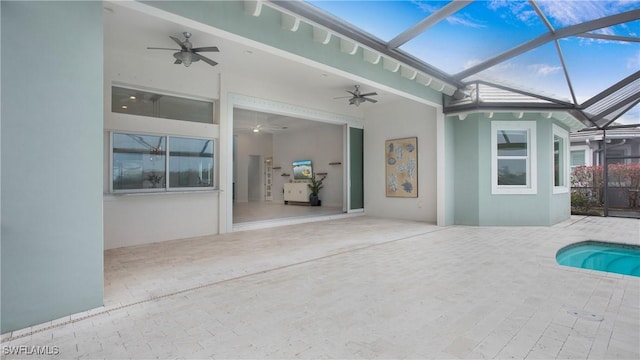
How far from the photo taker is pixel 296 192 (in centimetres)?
1280

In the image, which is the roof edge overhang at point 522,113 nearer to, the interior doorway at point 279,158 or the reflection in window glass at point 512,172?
the reflection in window glass at point 512,172

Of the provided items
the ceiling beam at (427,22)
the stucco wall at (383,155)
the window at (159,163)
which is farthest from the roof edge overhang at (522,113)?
the window at (159,163)

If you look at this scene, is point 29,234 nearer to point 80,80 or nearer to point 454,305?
point 80,80

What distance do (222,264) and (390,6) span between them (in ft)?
13.9

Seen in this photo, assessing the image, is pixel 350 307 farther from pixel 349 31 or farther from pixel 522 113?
pixel 522 113

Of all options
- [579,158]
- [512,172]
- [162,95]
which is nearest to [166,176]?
[162,95]

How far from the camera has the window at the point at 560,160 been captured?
820cm

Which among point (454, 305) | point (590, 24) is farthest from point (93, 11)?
point (590, 24)

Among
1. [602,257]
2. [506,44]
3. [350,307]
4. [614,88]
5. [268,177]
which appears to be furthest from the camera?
[268,177]

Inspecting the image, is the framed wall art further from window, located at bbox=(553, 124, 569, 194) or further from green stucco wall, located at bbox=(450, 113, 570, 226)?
window, located at bbox=(553, 124, 569, 194)

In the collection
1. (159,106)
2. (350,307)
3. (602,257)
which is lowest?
(602,257)

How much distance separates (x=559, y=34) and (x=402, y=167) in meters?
4.61

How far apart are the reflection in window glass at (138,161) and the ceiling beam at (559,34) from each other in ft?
20.7

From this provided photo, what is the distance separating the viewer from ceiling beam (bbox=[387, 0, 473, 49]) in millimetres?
3905
